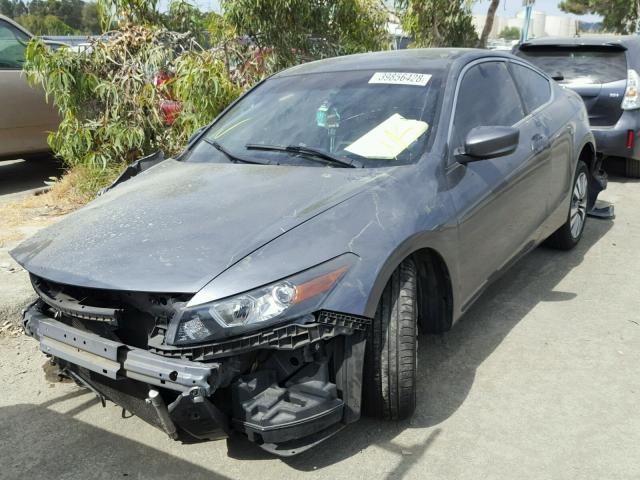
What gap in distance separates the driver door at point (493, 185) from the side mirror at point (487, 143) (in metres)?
0.08

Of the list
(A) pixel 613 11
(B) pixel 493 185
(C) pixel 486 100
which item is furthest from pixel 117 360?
(A) pixel 613 11

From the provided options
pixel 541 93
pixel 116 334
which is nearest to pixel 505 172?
pixel 541 93

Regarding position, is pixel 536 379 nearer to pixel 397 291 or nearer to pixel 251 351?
pixel 397 291

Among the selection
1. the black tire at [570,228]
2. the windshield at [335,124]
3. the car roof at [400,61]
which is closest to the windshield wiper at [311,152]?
the windshield at [335,124]

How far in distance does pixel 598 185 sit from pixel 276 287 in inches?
154

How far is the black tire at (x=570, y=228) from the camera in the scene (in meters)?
4.96

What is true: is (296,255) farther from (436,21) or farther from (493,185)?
(436,21)

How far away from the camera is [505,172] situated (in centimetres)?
371

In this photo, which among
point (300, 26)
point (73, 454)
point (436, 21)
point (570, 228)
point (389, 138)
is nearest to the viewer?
point (73, 454)

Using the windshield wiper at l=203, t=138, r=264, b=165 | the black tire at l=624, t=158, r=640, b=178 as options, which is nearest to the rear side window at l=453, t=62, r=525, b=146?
the windshield wiper at l=203, t=138, r=264, b=165

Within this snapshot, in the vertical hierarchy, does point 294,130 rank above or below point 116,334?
above

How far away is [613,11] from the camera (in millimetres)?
29891

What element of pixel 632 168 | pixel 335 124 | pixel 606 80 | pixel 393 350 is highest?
pixel 335 124

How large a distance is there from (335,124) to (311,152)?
0.26 meters
